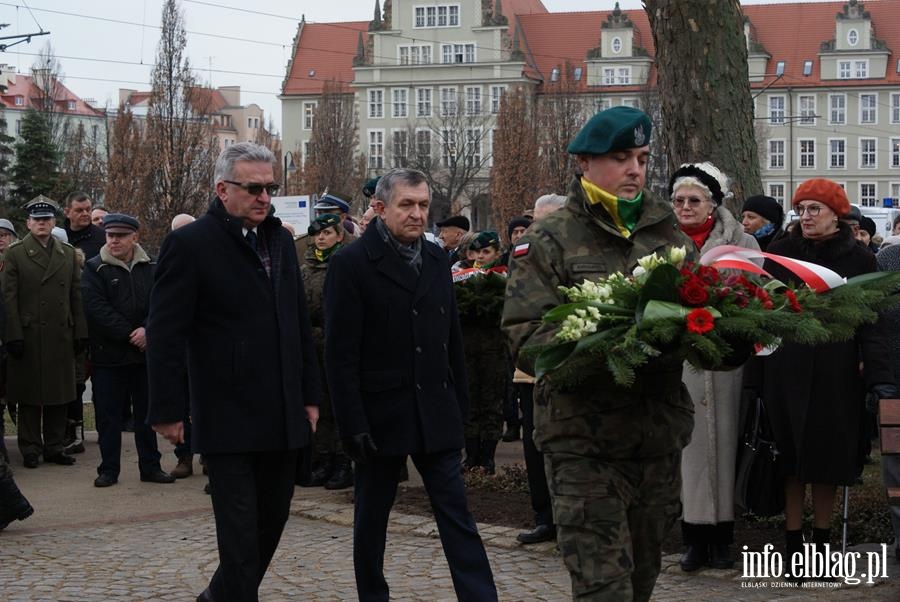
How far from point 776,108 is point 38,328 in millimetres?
94700

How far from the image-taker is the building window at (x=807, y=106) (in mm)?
100938

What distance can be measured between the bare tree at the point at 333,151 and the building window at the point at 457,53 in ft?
55.1

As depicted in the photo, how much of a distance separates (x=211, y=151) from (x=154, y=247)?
563cm

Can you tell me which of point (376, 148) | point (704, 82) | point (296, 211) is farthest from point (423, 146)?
point (704, 82)

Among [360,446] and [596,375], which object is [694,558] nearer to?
[360,446]

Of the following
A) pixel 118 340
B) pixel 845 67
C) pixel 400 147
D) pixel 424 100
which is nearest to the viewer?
pixel 118 340

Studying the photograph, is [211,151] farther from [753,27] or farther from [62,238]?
[753,27]

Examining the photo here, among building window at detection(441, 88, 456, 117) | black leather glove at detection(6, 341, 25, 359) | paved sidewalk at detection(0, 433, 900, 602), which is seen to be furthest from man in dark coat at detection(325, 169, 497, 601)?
building window at detection(441, 88, 456, 117)

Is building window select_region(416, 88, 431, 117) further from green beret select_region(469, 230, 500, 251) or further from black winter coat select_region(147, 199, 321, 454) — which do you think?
black winter coat select_region(147, 199, 321, 454)

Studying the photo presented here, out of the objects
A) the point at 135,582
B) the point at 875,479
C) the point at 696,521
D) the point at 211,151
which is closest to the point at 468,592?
the point at 696,521

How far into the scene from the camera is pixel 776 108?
10181 cm

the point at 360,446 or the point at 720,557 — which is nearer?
the point at 360,446

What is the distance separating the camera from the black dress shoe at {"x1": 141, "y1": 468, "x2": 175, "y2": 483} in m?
11.4

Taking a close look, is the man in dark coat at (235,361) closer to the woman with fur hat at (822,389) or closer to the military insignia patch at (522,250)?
the military insignia patch at (522,250)
